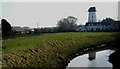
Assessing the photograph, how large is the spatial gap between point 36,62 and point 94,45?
25.0 meters

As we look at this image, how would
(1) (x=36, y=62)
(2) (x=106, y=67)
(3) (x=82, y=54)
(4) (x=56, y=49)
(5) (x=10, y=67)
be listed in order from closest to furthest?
1. (5) (x=10, y=67)
2. (1) (x=36, y=62)
3. (2) (x=106, y=67)
4. (4) (x=56, y=49)
5. (3) (x=82, y=54)

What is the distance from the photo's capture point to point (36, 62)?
85.7 ft

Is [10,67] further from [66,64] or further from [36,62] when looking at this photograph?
→ [66,64]

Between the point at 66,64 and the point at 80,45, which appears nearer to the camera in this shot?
the point at 66,64

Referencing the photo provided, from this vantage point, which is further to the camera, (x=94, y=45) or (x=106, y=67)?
(x=94, y=45)

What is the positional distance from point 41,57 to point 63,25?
351 ft

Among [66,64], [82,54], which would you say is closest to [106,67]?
[66,64]

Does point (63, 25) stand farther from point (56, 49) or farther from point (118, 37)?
point (56, 49)

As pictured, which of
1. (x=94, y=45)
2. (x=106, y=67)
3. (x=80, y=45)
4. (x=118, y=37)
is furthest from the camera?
(x=118, y=37)

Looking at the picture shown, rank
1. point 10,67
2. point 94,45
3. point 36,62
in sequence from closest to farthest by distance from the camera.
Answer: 1. point 10,67
2. point 36,62
3. point 94,45

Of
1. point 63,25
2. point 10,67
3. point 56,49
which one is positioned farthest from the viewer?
point 63,25

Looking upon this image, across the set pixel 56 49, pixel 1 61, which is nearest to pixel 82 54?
pixel 56 49

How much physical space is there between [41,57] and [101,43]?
26408mm

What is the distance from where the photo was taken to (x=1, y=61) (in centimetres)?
2298
